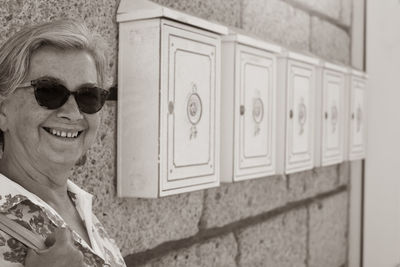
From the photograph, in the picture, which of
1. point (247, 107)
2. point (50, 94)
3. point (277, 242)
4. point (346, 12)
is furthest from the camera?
point (346, 12)

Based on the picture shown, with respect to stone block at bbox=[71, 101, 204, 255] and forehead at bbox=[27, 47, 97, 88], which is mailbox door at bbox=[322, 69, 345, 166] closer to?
stone block at bbox=[71, 101, 204, 255]

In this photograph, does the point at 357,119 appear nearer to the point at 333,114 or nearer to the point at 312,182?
the point at 333,114

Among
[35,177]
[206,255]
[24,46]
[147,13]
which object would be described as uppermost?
[147,13]

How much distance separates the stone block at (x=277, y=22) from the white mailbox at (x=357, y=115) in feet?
1.50

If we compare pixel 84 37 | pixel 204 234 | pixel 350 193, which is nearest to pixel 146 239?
pixel 204 234

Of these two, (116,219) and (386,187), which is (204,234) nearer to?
(116,219)

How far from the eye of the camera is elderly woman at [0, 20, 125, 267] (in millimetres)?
996

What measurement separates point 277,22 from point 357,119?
98 centimetres

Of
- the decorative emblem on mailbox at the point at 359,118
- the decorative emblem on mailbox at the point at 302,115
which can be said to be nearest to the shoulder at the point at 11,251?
the decorative emblem on mailbox at the point at 302,115

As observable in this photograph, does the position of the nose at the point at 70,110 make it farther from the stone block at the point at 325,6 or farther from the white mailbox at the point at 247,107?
the stone block at the point at 325,6

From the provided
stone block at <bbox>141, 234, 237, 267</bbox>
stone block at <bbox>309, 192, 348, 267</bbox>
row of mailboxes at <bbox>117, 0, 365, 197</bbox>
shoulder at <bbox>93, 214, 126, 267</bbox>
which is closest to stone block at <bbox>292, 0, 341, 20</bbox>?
row of mailboxes at <bbox>117, 0, 365, 197</bbox>

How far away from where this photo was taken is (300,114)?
256 centimetres

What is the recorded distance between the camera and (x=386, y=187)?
368cm

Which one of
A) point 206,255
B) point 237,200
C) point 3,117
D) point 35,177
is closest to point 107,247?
point 35,177
